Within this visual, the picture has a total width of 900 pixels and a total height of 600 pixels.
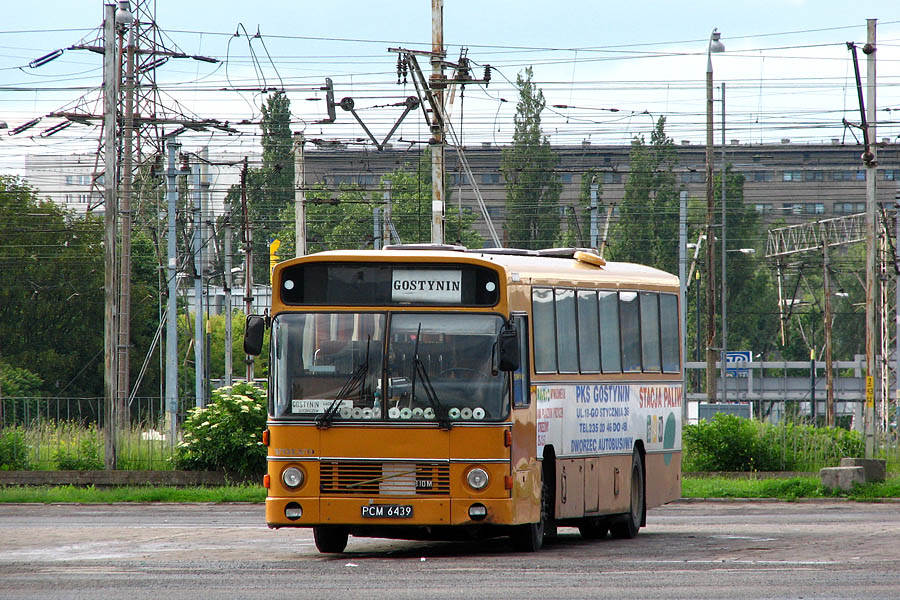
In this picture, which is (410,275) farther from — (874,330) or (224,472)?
(874,330)

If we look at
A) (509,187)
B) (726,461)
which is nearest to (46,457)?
(726,461)

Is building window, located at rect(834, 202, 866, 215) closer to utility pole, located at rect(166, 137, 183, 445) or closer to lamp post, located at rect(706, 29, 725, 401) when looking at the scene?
lamp post, located at rect(706, 29, 725, 401)

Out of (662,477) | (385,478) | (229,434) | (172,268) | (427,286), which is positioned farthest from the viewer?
(172,268)

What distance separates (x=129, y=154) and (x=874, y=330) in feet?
55.9

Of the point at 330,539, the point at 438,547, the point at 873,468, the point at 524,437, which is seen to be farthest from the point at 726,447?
the point at 330,539

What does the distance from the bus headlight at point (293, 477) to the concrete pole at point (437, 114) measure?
1456 cm

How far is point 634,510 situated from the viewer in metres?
18.3

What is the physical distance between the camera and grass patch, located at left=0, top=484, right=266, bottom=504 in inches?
1047

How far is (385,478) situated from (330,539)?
135 cm

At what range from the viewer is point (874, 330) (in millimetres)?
29281

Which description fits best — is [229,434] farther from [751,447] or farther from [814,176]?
[814,176]

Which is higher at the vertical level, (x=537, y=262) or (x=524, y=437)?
(x=537, y=262)

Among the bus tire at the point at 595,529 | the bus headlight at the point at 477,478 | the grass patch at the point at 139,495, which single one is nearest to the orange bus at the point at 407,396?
the bus headlight at the point at 477,478

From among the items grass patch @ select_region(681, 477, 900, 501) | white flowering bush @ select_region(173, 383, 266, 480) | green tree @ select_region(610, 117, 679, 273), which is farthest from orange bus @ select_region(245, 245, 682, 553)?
green tree @ select_region(610, 117, 679, 273)
